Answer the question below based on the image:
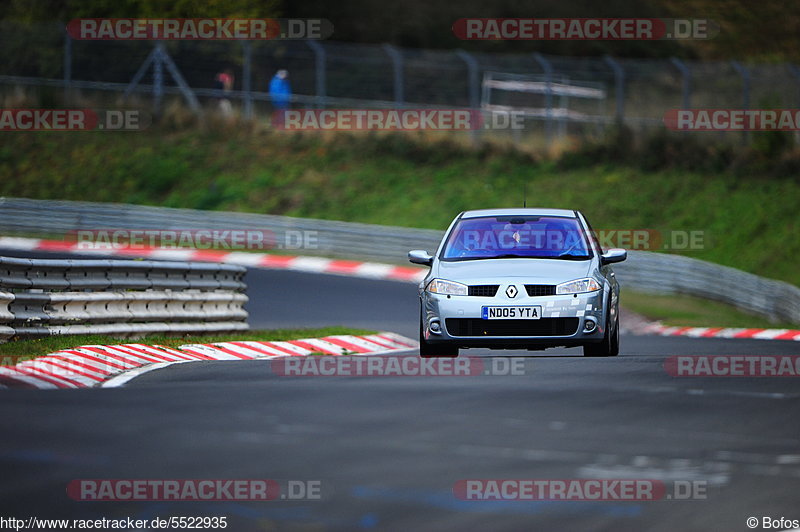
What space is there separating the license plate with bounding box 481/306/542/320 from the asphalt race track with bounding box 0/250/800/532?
3.12ft

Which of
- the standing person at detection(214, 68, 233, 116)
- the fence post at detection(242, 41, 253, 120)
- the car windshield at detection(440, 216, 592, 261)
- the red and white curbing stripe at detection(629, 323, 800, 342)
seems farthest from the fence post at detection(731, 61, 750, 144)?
the car windshield at detection(440, 216, 592, 261)

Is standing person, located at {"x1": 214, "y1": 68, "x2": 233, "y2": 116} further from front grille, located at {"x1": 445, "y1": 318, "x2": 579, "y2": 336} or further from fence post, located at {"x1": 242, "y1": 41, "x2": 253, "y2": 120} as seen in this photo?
front grille, located at {"x1": 445, "y1": 318, "x2": 579, "y2": 336}

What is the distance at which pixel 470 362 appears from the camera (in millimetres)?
13688

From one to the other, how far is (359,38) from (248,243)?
81.5 ft

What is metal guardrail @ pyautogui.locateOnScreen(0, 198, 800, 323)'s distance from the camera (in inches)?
1172

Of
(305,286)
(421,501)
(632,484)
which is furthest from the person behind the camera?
(305,286)

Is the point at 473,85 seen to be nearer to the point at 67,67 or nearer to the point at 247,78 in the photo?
the point at 247,78

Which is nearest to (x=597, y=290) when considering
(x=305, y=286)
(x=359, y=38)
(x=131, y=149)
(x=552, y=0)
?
(x=305, y=286)

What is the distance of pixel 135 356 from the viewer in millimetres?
13641

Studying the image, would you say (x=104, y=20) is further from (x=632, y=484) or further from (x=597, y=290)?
(x=632, y=484)

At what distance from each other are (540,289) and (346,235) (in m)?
21.1

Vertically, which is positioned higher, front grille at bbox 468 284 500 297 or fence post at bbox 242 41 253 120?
fence post at bbox 242 41 253 120

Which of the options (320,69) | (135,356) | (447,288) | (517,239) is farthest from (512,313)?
(320,69)

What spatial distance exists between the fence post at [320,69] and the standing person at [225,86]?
265 cm
